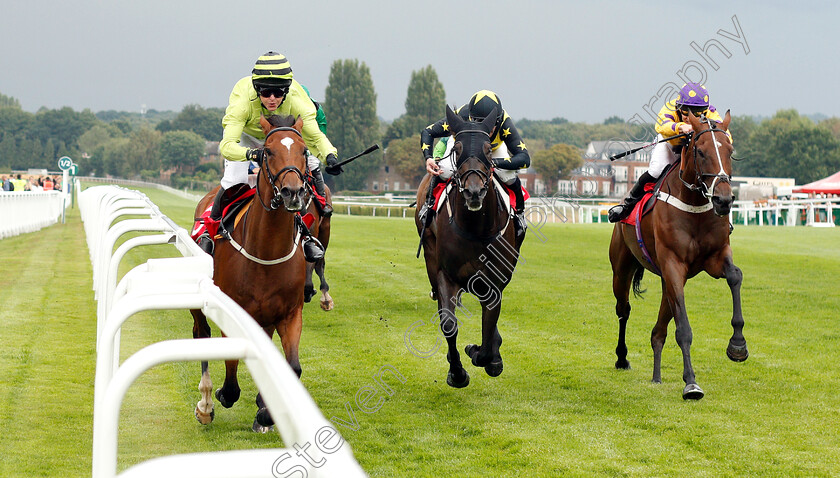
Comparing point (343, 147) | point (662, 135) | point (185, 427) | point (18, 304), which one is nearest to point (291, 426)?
point (185, 427)

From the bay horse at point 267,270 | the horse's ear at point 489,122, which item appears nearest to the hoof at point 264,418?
the bay horse at point 267,270

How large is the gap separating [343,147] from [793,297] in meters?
78.5

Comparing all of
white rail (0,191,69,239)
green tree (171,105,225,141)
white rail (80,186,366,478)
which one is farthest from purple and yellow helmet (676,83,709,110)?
green tree (171,105,225,141)

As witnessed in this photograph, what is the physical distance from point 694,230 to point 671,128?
89 cm

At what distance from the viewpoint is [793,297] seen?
11664 millimetres

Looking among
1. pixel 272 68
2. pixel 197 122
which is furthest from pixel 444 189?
pixel 197 122

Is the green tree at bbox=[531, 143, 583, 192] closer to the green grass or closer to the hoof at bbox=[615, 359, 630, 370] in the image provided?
the green grass

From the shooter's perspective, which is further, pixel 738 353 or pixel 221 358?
pixel 738 353

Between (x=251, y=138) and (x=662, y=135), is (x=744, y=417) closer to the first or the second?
(x=662, y=135)

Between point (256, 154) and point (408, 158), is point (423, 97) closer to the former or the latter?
point (408, 158)

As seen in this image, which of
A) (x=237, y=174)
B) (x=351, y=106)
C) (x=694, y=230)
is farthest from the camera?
(x=351, y=106)

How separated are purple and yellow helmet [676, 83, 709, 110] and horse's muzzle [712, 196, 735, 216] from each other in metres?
1.29

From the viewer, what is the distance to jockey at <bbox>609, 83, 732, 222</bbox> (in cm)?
686

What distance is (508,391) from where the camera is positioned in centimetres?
650
